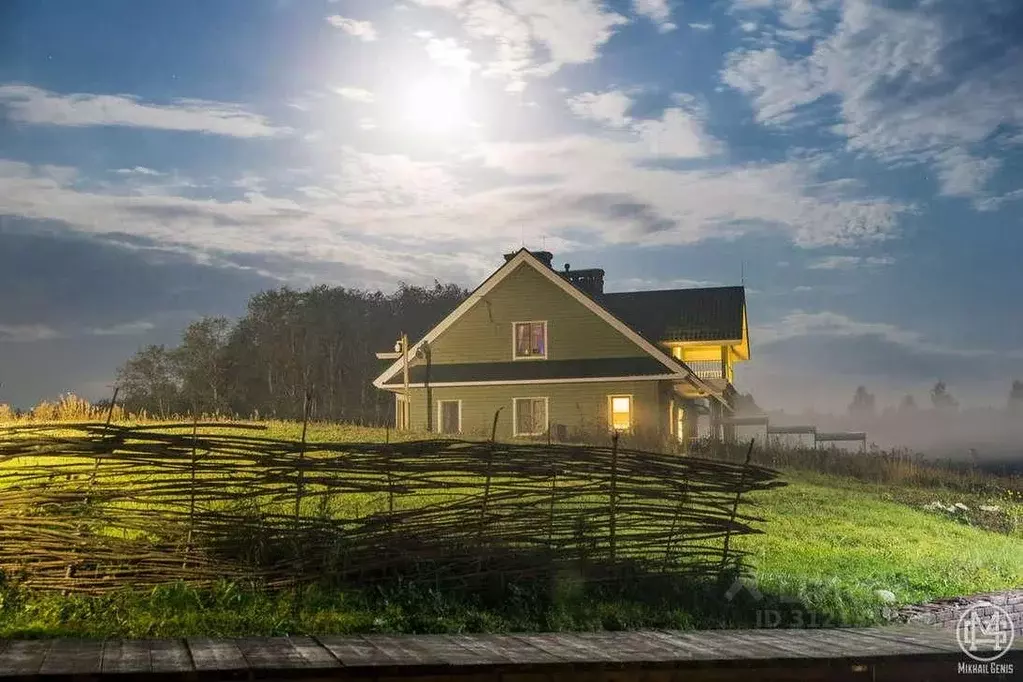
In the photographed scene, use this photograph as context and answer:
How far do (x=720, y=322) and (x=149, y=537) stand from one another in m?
12.3

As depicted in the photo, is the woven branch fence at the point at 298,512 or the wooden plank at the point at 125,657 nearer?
the wooden plank at the point at 125,657

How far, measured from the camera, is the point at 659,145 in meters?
11.8

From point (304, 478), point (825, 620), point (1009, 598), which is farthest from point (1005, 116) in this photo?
point (304, 478)

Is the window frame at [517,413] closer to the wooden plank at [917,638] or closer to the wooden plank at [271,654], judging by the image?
the wooden plank at [917,638]

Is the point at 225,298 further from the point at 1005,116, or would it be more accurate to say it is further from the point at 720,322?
the point at 1005,116

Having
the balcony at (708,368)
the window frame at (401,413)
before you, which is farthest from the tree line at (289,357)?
the balcony at (708,368)

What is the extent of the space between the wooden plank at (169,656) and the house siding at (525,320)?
35.7 feet

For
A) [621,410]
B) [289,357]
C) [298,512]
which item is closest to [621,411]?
[621,410]

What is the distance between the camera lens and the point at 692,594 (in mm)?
7754

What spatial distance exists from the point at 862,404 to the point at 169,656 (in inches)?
417

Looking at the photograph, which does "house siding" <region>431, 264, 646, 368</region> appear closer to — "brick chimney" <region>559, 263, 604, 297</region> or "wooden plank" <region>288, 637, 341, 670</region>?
"brick chimney" <region>559, 263, 604, 297</region>

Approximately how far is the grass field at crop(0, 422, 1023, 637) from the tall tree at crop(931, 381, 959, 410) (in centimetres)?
120

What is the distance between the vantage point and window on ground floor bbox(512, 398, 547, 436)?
579 inches

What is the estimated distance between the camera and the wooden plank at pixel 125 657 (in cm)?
403
